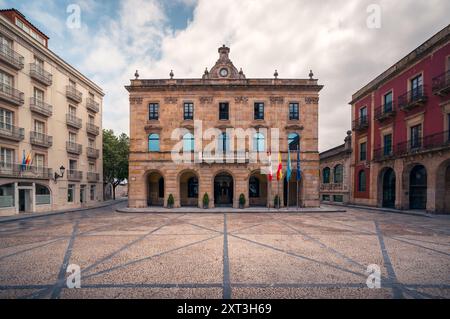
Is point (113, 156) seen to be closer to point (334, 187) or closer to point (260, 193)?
point (260, 193)

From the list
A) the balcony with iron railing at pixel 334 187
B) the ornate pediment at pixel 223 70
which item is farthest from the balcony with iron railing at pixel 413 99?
the ornate pediment at pixel 223 70

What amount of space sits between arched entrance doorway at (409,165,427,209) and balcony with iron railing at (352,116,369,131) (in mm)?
6953

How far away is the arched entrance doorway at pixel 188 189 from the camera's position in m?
22.9

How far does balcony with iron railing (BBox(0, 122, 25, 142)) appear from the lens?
16.5 metres

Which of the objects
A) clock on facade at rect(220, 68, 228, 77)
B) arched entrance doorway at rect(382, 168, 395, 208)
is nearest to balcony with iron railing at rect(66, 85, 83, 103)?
clock on facade at rect(220, 68, 228, 77)

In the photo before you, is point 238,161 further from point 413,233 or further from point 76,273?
point 76,273

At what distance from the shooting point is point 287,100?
21.3 m

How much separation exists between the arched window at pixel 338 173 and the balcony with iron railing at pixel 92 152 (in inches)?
1373

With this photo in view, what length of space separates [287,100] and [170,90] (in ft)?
43.0

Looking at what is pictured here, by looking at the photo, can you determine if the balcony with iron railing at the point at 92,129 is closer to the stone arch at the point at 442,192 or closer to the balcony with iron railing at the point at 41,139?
the balcony with iron railing at the point at 41,139

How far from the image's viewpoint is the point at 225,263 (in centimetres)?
608

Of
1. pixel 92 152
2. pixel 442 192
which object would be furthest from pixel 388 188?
pixel 92 152

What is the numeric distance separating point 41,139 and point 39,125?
63.8 inches
